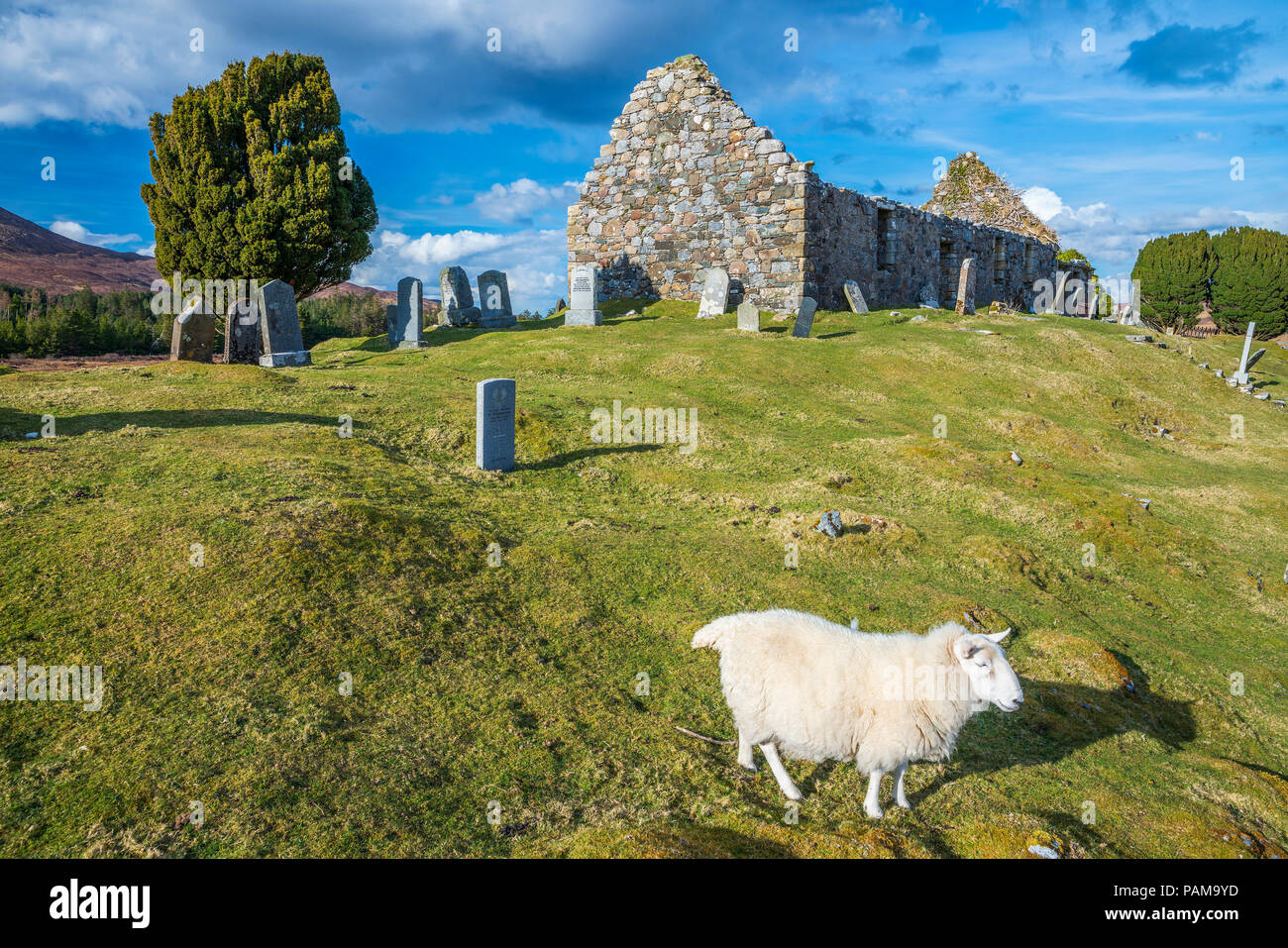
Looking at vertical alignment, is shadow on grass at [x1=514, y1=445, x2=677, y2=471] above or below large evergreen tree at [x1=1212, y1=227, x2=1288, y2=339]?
below

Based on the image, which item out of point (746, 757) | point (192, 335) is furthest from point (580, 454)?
point (192, 335)

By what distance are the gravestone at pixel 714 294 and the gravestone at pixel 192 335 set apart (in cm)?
1862

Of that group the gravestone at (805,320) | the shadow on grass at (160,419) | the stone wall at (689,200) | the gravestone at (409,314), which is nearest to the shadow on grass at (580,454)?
the shadow on grass at (160,419)

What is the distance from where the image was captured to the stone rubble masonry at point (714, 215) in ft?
104

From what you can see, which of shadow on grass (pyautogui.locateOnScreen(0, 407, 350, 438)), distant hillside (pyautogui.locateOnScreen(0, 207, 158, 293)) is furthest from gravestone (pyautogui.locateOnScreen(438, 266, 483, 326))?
distant hillside (pyautogui.locateOnScreen(0, 207, 158, 293))

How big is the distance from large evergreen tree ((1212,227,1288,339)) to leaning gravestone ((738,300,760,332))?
4891 centimetres

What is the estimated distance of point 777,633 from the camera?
243 inches

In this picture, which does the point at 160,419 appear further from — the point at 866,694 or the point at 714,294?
the point at 714,294

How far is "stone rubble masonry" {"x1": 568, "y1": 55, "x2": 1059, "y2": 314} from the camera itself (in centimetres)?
3184

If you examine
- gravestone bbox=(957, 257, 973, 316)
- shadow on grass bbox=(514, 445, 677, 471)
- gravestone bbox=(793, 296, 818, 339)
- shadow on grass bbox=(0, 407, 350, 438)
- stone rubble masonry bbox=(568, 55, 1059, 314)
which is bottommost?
shadow on grass bbox=(514, 445, 677, 471)

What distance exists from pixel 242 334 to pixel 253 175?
15.9 metres

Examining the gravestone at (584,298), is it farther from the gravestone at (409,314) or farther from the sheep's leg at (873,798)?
the sheep's leg at (873,798)

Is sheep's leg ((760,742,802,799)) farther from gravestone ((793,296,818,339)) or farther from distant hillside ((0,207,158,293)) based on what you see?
distant hillside ((0,207,158,293))
